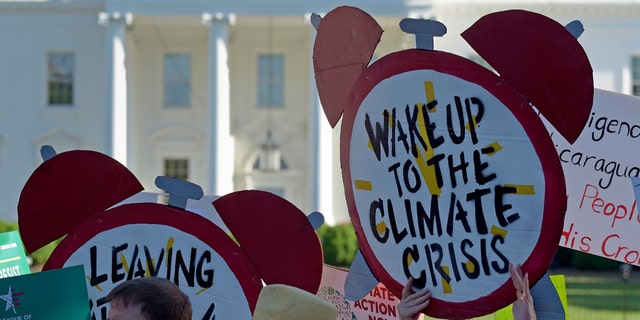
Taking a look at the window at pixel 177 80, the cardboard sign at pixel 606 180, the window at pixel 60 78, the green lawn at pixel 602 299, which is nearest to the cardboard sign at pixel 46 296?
the cardboard sign at pixel 606 180

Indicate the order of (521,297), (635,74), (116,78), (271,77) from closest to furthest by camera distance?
1. (521,297)
2. (116,78)
3. (635,74)
4. (271,77)

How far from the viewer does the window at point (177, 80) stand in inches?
1281

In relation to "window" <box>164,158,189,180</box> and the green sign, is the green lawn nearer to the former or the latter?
the green sign

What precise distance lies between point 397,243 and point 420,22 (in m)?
0.76

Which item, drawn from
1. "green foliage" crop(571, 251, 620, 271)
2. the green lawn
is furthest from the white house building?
the green lawn

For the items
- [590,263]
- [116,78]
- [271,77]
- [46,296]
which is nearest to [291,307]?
[46,296]

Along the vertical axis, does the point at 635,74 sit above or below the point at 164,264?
above

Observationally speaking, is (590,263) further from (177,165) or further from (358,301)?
(358,301)

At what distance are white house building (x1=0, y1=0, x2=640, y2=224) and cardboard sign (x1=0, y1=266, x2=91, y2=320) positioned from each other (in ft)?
86.7

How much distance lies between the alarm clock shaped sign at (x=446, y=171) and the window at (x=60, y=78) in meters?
29.6

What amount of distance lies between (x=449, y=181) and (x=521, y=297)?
477mm

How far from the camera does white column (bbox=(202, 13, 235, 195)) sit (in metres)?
29.9

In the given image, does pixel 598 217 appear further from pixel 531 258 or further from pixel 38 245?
pixel 38 245

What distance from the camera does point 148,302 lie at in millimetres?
2727
